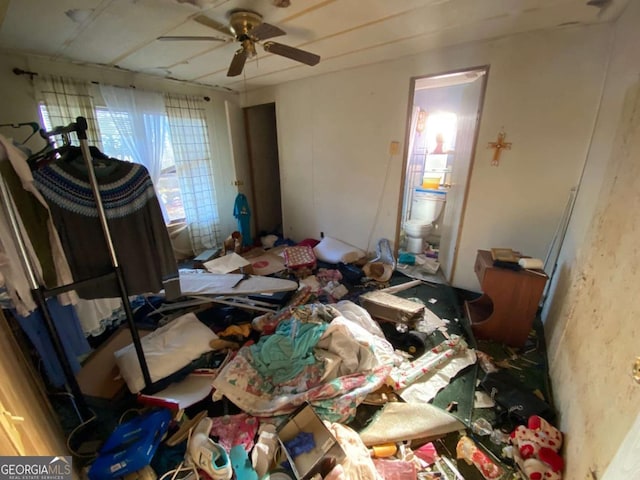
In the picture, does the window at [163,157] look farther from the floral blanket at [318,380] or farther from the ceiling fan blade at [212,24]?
the floral blanket at [318,380]

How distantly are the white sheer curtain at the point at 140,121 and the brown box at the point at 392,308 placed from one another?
2897 millimetres

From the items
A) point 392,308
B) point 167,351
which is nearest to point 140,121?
point 167,351

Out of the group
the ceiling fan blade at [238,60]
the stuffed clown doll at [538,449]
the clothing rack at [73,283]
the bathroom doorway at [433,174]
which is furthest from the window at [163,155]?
the stuffed clown doll at [538,449]

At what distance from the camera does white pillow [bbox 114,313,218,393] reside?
5.11 feet

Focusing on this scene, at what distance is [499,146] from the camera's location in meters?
2.26

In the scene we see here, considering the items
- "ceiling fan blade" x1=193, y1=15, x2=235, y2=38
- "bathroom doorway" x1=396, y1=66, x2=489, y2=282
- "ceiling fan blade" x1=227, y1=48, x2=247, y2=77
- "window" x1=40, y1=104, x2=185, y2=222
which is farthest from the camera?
"bathroom doorway" x1=396, y1=66, x2=489, y2=282

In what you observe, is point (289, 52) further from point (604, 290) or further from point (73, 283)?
point (604, 290)

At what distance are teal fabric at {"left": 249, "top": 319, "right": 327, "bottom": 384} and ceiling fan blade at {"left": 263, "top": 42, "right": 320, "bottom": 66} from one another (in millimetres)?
1851

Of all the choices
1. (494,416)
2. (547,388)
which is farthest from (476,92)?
(494,416)

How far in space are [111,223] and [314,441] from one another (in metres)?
1.53

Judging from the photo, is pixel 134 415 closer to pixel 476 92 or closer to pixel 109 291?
pixel 109 291

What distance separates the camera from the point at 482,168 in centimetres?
238

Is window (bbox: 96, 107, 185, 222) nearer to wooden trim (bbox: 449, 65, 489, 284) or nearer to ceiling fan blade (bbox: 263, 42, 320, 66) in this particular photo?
ceiling fan blade (bbox: 263, 42, 320, 66)

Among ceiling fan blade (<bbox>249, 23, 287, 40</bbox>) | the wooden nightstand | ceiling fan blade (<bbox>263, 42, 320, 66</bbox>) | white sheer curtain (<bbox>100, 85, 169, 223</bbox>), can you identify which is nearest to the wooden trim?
the wooden nightstand
